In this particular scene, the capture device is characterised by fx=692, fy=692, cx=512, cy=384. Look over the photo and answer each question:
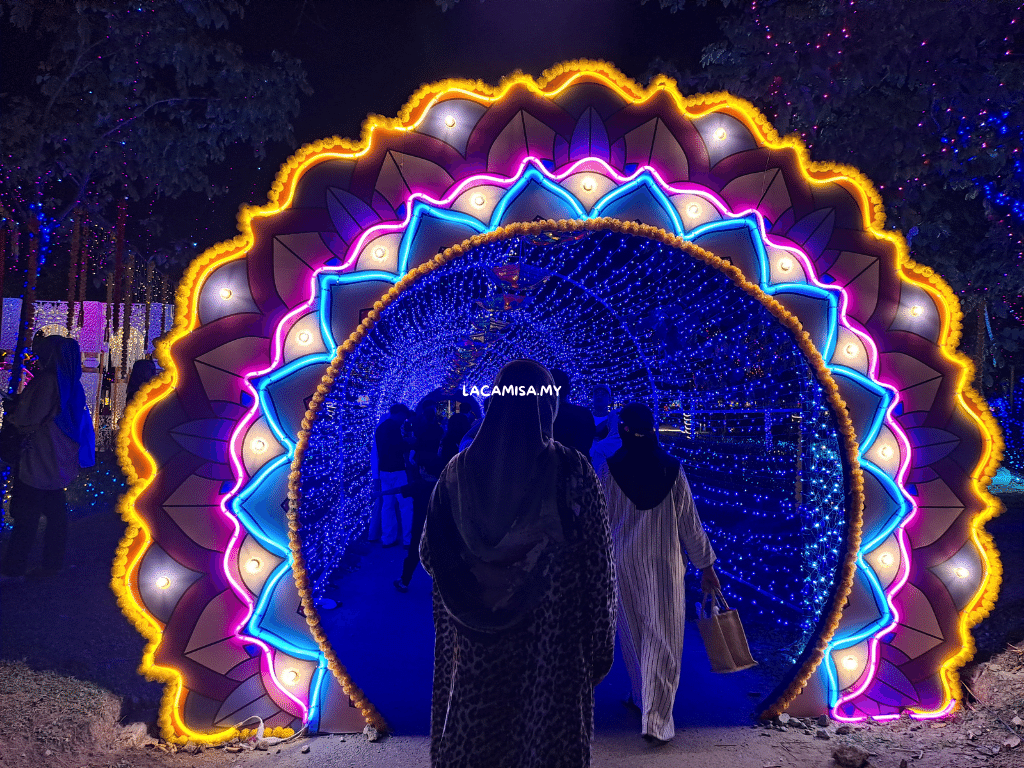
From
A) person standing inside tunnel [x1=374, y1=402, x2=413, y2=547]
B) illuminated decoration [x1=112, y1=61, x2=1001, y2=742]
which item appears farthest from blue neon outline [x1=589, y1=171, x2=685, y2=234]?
person standing inside tunnel [x1=374, y1=402, x2=413, y2=547]

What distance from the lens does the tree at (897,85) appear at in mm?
5754

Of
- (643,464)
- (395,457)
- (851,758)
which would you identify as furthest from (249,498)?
(395,457)

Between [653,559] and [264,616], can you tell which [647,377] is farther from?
[264,616]

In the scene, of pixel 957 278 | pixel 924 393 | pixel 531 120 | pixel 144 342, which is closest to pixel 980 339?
Result: pixel 957 278

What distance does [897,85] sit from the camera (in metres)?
6.30

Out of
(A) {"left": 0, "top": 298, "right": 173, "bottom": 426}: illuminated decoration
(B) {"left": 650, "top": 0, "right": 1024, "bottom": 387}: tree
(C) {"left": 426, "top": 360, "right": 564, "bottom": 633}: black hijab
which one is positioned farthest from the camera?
(A) {"left": 0, "top": 298, "right": 173, "bottom": 426}: illuminated decoration

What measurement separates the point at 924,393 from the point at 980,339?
27.0 feet

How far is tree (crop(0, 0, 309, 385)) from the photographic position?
7.80 metres

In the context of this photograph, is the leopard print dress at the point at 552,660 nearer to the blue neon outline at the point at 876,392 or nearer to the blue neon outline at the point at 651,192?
the blue neon outline at the point at 651,192

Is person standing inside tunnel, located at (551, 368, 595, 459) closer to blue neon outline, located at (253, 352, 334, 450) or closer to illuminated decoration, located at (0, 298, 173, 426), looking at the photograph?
blue neon outline, located at (253, 352, 334, 450)

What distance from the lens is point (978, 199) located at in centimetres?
784

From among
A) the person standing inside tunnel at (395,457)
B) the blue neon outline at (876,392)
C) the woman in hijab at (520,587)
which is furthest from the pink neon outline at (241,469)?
the person standing inside tunnel at (395,457)

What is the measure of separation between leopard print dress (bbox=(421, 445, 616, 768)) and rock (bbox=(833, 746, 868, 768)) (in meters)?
1.70

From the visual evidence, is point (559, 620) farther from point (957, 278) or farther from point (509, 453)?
point (957, 278)
